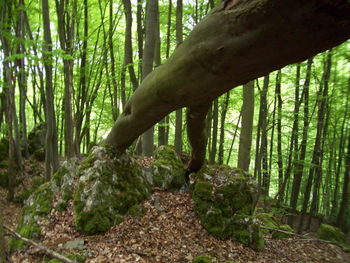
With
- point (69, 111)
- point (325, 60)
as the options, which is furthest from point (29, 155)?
point (325, 60)

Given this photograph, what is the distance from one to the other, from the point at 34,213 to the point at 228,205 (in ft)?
13.6

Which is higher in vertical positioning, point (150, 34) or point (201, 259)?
point (150, 34)

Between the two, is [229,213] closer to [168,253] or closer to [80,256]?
[168,253]

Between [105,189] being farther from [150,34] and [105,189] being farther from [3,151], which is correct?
[3,151]

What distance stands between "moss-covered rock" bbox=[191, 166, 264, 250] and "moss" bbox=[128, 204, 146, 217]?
1.19 meters

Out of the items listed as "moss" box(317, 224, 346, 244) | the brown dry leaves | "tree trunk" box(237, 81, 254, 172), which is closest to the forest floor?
the brown dry leaves

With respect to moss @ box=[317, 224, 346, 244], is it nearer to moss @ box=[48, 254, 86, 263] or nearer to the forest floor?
the forest floor

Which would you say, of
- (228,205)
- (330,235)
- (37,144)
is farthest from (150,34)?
(37,144)

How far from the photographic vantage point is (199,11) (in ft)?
33.3

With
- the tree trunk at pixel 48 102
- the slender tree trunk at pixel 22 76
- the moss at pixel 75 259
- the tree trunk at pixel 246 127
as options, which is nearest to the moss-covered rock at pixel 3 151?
the slender tree trunk at pixel 22 76

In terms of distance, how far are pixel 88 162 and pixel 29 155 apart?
886 centimetres

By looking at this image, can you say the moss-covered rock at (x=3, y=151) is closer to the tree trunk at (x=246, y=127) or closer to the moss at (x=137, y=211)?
the moss at (x=137, y=211)

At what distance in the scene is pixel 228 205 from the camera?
17.1ft

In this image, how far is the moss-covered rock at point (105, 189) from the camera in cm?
434
